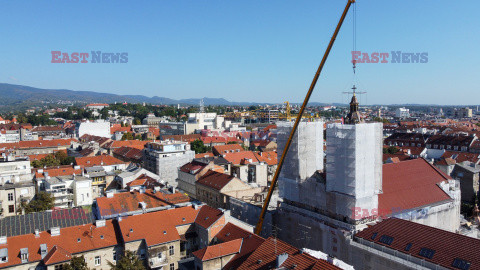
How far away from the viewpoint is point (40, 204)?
3725 cm

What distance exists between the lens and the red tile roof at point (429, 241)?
65.9 feet

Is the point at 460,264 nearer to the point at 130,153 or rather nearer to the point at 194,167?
the point at 194,167

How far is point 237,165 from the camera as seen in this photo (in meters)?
58.0

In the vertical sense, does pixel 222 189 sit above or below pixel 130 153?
below

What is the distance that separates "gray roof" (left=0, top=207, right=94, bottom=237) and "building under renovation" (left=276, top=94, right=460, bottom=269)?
59.5ft

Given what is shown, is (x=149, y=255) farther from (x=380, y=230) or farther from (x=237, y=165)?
(x=237, y=165)

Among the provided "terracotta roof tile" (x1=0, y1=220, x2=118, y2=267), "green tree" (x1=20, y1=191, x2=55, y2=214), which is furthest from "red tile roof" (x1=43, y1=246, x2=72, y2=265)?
"green tree" (x1=20, y1=191, x2=55, y2=214)

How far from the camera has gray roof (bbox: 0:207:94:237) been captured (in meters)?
29.2

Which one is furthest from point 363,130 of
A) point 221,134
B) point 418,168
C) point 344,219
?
point 221,134

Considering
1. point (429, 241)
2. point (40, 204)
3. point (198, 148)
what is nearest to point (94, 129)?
point (198, 148)

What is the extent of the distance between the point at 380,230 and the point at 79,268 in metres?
20.4

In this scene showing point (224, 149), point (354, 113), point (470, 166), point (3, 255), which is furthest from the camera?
point (224, 149)

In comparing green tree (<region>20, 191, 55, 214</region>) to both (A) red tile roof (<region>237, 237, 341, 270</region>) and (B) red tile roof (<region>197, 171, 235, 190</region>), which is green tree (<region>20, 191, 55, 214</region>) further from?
(A) red tile roof (<region>237, 237, 341, 270</region>)

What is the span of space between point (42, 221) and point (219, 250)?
54.5 ft
